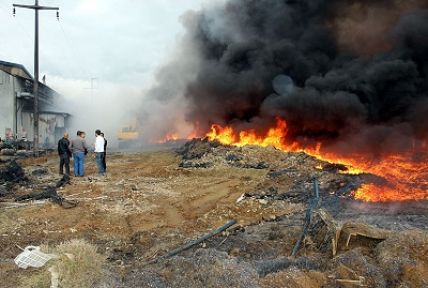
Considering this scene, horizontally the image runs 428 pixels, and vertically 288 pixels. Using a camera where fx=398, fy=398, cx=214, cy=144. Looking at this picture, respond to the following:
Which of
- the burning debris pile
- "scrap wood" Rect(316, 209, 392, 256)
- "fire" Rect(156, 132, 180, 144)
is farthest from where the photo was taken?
"fire" Rect(156, 132, 180, 144)

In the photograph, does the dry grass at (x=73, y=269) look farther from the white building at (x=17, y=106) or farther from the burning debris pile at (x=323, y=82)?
the white building at (x=17, y=106)

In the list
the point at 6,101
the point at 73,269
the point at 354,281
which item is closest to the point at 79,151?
the point at 73,269

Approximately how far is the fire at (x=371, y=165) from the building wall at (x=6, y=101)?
1512cm

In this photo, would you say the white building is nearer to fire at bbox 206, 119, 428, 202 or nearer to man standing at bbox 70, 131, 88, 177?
man standing at bbox 70, 131, 88, 177

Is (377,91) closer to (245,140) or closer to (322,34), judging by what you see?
(322,34)

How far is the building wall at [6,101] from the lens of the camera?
28.5 m

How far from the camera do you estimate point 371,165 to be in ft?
51.5

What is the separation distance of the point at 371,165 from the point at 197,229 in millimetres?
9643

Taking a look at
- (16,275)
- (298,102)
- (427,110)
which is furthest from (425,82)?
(16,275)

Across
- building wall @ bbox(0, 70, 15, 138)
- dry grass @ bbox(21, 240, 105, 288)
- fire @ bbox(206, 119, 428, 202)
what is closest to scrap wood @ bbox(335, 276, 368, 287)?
dry grass @ bbox(21, 240, 105, 288)

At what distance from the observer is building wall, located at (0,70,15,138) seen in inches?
1123

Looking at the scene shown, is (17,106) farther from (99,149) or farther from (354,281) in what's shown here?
(354,281)

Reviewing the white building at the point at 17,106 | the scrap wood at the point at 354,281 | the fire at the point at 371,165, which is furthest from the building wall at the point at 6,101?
the scrap wood at the point at 354,281

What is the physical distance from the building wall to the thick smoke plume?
12674mm
